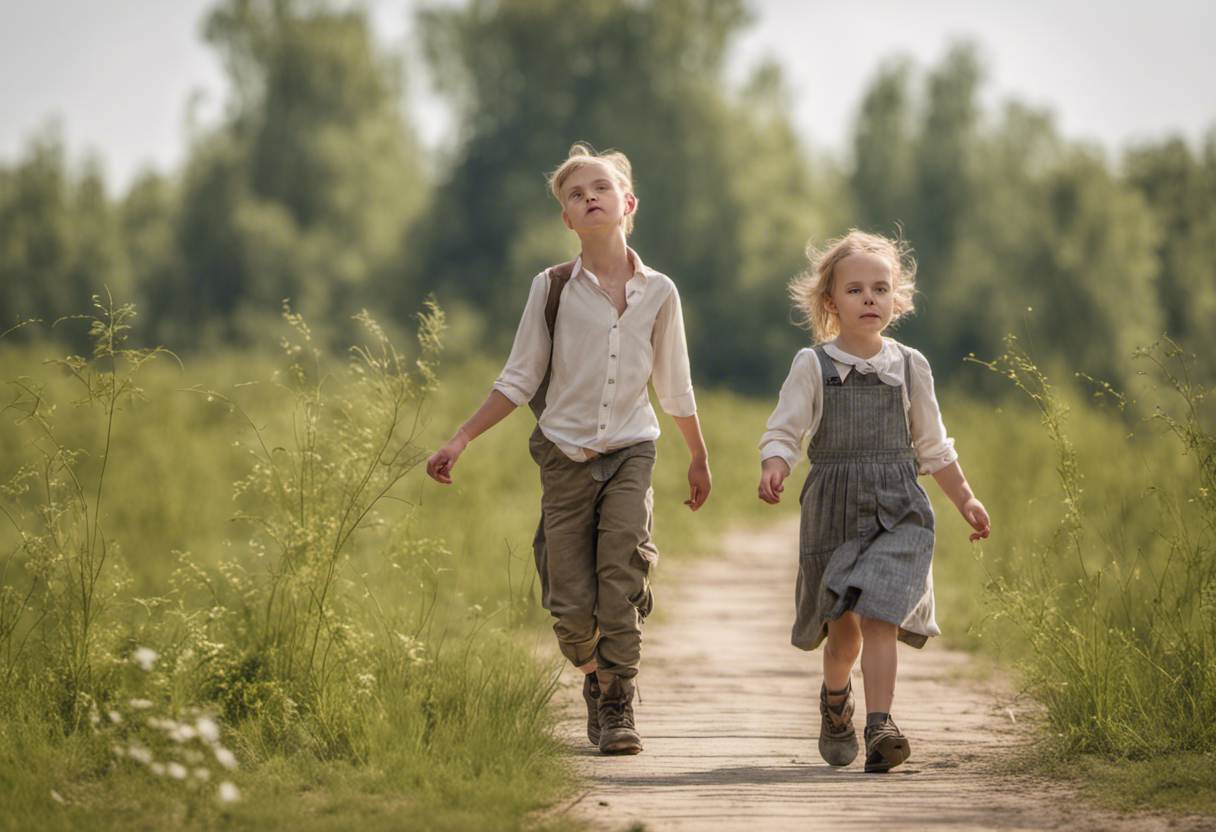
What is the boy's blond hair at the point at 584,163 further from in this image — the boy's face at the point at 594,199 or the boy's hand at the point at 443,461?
the boy's hand at the point at 443,461

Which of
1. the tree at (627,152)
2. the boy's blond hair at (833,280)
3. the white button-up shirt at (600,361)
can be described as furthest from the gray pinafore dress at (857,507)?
the tree at (627,152)

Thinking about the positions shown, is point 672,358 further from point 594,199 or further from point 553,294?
point 594,199

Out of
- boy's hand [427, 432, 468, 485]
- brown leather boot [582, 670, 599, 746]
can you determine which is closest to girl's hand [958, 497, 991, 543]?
brown leather boot [582, 670, 599, 746]

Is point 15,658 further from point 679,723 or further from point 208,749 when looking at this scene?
point 679,723

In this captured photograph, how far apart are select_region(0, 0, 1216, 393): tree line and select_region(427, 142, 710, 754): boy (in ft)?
109

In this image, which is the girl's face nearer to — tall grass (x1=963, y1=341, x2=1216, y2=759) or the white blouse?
the white blouse

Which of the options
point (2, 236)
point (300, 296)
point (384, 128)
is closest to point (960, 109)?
point (384, 128)

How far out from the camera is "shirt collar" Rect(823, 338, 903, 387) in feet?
17.1

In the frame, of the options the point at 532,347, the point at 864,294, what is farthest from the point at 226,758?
the point at 864,294

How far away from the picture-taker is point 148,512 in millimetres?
15031

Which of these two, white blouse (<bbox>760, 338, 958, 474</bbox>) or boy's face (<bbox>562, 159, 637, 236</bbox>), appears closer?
white blouse (<bbox>760, 338, 958, 474</bbox>)

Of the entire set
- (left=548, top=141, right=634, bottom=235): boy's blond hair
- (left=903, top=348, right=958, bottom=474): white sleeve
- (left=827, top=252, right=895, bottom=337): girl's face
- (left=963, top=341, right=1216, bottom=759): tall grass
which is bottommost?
(left=963, top=341, right=1216, bottom=759): tall grass

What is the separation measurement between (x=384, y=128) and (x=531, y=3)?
233 inches

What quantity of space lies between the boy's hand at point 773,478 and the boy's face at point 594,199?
103 centimetres
